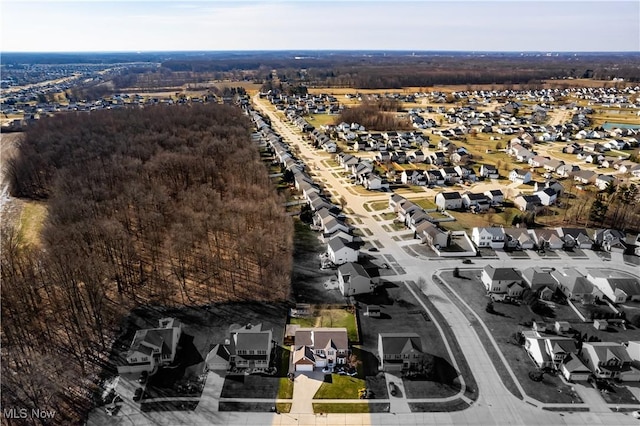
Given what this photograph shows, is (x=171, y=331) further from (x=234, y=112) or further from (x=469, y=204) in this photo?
(x=234, y=112)

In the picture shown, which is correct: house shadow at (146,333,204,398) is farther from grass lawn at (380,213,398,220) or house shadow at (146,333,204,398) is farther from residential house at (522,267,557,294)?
grass lawn at (380,213,398,220)

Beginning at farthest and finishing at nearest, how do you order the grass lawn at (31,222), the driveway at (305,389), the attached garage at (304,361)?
the grass lawn at (31,222) → the attached garage at (304,361) → the driveway at (305,389)

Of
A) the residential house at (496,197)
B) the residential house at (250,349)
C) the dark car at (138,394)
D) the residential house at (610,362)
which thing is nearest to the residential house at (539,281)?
the residential house at (610,362)

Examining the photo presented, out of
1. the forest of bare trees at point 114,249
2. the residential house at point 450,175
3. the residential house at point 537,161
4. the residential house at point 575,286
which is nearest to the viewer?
the forest of bare trees at point 114,249

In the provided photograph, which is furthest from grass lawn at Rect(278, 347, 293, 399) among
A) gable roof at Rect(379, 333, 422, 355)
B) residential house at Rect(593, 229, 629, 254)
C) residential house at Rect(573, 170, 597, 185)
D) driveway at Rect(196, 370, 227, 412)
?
residential house at Rect(573, 170, 597, 185)

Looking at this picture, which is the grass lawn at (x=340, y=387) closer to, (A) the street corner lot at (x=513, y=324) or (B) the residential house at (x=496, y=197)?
(A) the street corner lot at (x=513, y=324)

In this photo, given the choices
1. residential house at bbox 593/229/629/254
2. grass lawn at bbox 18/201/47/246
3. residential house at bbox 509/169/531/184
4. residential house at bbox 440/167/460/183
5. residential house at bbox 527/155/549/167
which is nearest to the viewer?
residential house at bbox 593/229/629/254

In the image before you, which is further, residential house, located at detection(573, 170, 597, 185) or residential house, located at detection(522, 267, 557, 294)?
residential house, located at detection(573, 170, 597, 185)
